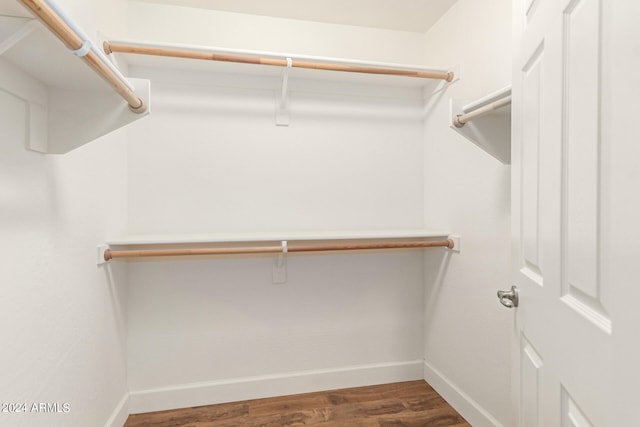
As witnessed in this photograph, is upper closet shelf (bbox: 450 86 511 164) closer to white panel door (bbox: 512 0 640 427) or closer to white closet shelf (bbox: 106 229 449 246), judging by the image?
white panel door (bbox: 512 0 640 427)

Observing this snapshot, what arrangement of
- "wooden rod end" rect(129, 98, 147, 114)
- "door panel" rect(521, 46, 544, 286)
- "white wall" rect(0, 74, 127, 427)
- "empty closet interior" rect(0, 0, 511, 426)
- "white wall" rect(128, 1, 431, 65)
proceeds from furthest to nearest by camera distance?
"white wall" rect(128, 1, 431, 65)
"empty closet interior" rect(0, 0, 511, 426)
"wooden rod end" rect(129, 98, 147, 114)
"white wall" rect(0, 74, 127, 427)
"door panel" rect(521, 46, 544, 286)

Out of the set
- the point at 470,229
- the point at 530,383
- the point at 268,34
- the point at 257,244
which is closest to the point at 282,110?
the point at 268,34

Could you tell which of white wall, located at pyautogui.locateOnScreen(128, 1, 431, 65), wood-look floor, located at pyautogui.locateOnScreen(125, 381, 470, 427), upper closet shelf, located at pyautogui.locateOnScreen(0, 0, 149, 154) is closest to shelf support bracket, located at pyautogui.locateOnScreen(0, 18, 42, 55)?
upper closet shelf, located at pyautogui.locateOnScreen(0, 0, 149, 154)

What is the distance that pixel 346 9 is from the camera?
5.98 feet

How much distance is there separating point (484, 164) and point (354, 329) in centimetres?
120

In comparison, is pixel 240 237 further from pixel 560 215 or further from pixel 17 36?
pixel 560 215

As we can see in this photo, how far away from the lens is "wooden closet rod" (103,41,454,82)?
1491mm

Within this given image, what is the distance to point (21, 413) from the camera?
91 centimetres

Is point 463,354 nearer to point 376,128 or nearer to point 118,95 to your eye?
point 376,128

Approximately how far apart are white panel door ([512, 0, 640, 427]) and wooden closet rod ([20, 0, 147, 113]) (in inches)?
36.5

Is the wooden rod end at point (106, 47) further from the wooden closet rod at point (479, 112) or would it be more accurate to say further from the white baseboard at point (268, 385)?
the white baseboard at point (268, 385)

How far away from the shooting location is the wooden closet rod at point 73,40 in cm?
60

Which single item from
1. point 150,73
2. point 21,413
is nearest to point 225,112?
point 150,73

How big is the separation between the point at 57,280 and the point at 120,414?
92 centimetres
